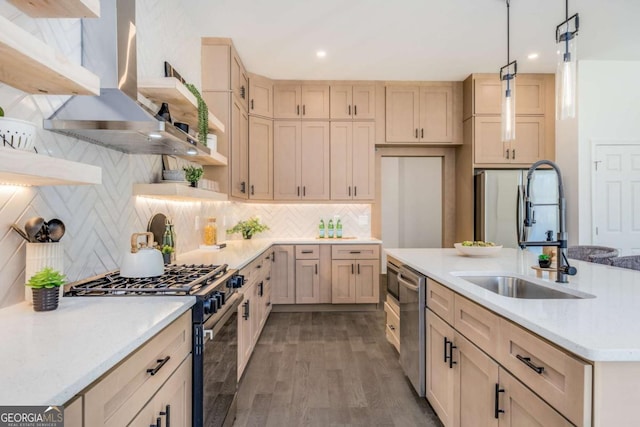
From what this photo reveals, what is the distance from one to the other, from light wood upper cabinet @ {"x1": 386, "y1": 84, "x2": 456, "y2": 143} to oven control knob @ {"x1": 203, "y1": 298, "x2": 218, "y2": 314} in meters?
3.69

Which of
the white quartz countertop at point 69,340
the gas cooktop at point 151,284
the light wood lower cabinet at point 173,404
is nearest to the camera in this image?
the white quartz countertop at point 69,340

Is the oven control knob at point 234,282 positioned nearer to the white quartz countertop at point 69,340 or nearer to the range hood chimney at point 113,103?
the white quartz countertop at point 69,340

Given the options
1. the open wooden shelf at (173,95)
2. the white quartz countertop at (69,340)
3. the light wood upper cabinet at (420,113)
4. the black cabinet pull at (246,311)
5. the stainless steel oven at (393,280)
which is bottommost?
the black cabinet pull at (246,311)

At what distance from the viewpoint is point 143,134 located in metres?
1.66

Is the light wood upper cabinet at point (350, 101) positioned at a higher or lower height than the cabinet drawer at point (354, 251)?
higher

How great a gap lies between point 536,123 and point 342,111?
253 centimetres

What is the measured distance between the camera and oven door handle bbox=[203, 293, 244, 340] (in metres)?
1.46

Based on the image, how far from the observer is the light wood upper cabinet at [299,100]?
4.52 metres

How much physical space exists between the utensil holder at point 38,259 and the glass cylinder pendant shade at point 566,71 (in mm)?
2542

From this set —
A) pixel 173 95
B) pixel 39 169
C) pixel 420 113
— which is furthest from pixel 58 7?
pixel 420 113

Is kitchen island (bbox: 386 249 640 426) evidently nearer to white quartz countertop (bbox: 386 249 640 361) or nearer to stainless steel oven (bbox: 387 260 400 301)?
white quartz countertop (bbox: 386 249 640 361)

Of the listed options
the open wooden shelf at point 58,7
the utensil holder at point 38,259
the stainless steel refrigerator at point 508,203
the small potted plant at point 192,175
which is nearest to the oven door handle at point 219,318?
the utensil holder at point 38,259

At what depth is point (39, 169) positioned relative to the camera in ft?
3.29

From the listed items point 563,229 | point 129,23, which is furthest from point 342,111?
point 563,229
